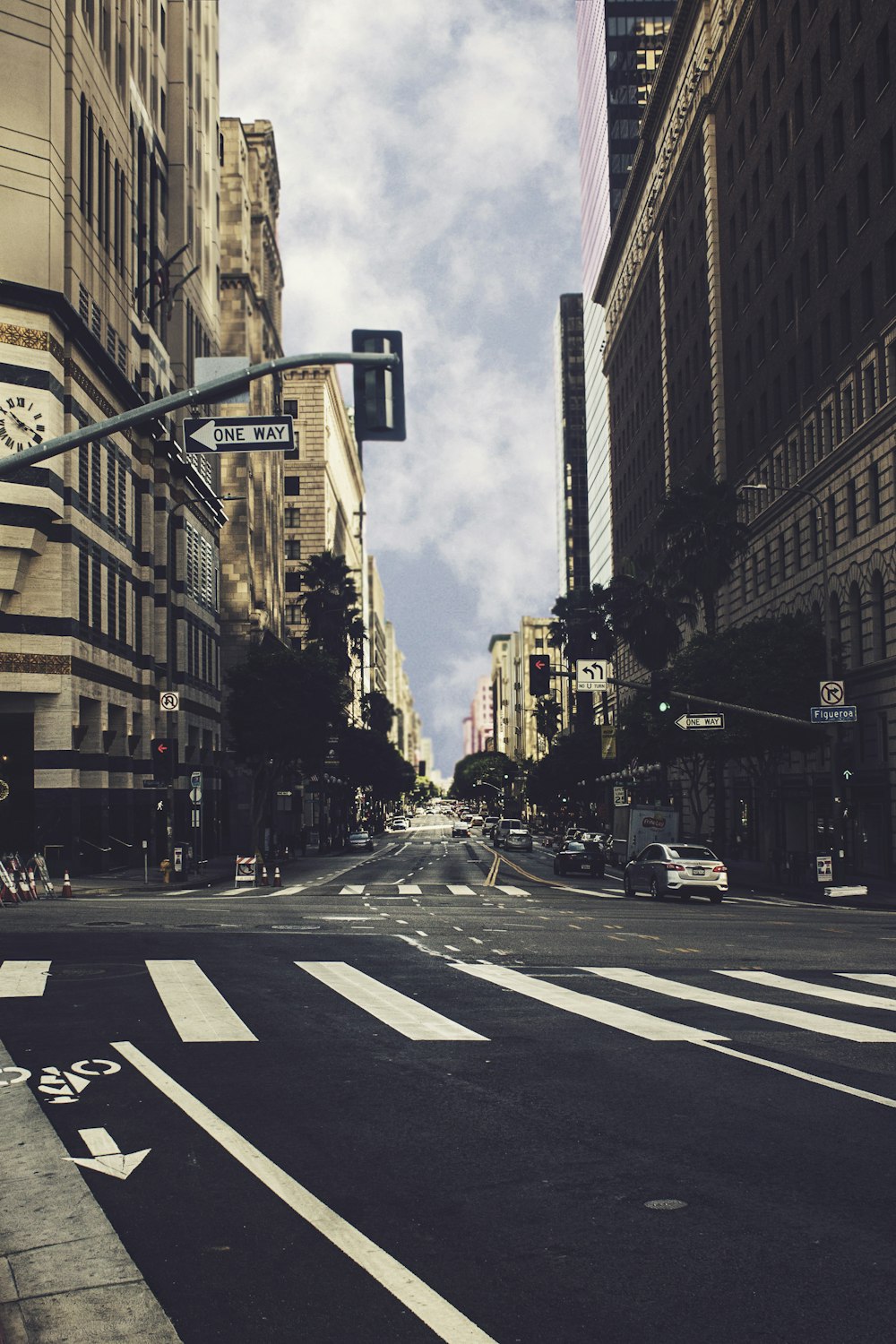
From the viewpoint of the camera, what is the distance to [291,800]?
10194 cm

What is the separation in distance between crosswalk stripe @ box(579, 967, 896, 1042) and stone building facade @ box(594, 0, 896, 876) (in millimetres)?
22875

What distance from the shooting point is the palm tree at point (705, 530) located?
57469 mm

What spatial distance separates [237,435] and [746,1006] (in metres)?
8.88

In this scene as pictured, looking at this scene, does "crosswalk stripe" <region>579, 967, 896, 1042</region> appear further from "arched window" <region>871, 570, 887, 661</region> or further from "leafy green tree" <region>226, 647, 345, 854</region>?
"leafy green tree" <region>226, 647, 345, 854</region>

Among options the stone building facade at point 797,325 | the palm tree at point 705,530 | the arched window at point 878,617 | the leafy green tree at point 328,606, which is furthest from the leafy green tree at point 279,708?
the arched window at point 878,617

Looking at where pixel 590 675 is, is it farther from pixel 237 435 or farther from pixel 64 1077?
pixel 64 1077

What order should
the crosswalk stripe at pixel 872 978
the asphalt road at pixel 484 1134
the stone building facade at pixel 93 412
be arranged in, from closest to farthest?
1. the asphalt road at pixel 484 1134
2. the crosswalk stripe at pixel 872 978
3. the stone building facade at pixel 93 412

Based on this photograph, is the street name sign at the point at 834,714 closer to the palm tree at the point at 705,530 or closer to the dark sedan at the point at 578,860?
the dark sedan at the point at 578,860

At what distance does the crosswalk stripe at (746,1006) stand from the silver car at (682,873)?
1762 centimetres

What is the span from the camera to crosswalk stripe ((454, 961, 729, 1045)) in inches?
505

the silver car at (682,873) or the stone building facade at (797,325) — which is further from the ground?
the stone building facade at (797,325)

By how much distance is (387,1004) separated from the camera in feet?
48.8

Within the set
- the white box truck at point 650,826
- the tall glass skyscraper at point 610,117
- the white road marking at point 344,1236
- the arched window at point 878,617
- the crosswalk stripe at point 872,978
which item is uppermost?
the tall glass skyscraper at point 610,117

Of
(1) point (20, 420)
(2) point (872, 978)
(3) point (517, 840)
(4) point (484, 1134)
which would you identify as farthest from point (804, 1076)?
(3) point (517, 840)
